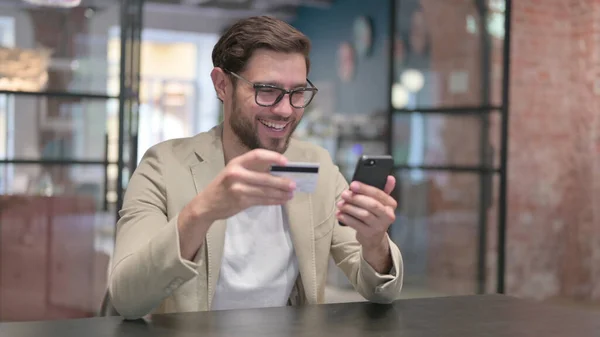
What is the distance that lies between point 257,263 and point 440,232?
3.37m

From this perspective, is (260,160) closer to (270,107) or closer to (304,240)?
(270,107)

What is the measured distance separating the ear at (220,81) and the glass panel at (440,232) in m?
3.08

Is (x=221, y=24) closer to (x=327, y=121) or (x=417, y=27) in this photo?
(x=327, y=121)

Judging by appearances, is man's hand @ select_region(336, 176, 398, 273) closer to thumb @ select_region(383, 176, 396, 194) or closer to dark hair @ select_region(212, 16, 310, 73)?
thumb @ select_region(383, 176, 396, 194)

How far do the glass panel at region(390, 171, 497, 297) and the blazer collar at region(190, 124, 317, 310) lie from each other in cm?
304

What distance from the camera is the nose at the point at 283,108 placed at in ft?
5.90

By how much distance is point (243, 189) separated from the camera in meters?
1.36

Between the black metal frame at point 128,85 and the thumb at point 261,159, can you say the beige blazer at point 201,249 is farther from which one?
the black metal frame at point 128,85

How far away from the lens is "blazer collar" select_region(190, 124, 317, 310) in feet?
5.88

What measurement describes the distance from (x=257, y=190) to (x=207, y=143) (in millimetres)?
585

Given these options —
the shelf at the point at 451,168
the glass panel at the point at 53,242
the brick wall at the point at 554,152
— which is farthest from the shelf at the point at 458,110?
the glass panel at the point at 53,242

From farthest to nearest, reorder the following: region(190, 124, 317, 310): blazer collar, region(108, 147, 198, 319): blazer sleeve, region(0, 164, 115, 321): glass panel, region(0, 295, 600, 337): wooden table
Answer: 1. region(0, 164, 115, 321): glass panel
2. region(190, 124, 317, 310): blazer collar
3. region(108, 147, 198, 319): blazer sleeve
4. region(0, 295, 600, 337): wooden table

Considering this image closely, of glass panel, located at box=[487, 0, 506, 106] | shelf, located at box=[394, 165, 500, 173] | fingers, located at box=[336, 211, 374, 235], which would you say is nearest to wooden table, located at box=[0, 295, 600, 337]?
fingers, located at box=[336, 211, 374, 235]

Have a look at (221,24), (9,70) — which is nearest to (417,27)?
(9,70)
